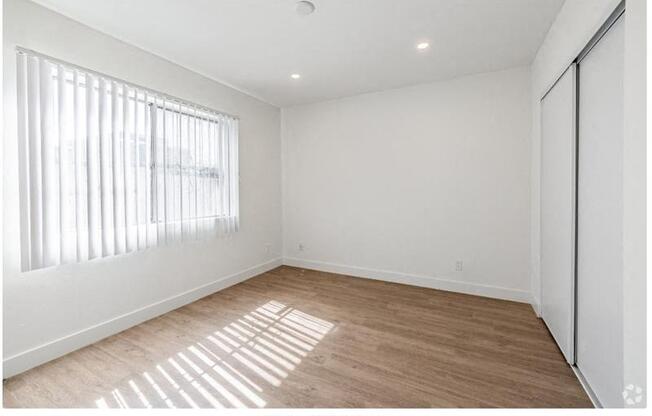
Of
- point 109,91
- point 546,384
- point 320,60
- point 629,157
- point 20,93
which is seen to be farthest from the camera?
point 320,60

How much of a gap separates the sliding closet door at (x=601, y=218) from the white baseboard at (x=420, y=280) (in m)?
1.35

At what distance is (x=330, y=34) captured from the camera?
8.06ft

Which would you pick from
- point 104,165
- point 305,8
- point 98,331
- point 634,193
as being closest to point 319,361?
point 98,331

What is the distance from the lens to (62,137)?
2.07 meters

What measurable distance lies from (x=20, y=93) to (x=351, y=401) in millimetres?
3003

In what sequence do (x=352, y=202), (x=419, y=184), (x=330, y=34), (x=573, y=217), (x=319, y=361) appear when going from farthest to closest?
(x=352, y=202) → (x=419, y=184) → (x=330, y=34) → (x=319, y=361) → (x=573, y=217)

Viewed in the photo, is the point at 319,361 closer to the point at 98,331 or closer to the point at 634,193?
the point at 98,331

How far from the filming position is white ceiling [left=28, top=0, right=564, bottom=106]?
2.09m

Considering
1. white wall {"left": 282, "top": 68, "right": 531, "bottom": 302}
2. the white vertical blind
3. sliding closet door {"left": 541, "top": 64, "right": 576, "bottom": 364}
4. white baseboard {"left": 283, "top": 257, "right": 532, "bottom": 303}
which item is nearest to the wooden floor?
white baseboard {"left": 283, "top": 257, "right": 532, "bottom": 303}

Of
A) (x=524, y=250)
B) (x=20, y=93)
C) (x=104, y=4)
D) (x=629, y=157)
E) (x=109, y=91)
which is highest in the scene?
(x=104, y=4)

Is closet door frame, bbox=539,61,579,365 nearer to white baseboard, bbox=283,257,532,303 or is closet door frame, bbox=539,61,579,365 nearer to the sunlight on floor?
white baseboard, bbox=283,257,532,303

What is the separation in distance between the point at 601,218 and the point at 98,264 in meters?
3.67

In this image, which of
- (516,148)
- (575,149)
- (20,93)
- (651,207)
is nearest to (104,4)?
(20,93)

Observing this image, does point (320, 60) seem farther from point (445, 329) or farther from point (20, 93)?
point (445, 329)
